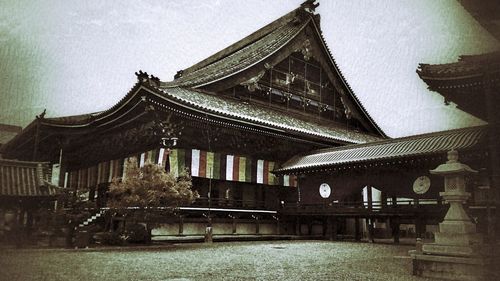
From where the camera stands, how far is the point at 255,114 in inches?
750

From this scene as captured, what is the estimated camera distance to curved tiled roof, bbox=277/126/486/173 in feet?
46.2

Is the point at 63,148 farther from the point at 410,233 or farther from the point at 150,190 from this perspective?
the point at 410,233

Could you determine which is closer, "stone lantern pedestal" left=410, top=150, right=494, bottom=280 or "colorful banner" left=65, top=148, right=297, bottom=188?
"stone lantern pedestal" left=410, top=150, right=494, bottom=280

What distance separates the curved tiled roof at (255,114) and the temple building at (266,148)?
102 mm

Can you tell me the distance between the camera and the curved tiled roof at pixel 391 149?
14076mm

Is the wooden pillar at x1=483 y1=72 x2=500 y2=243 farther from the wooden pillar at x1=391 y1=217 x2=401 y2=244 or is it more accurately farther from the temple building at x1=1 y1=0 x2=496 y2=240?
the wooden pillar at x1=391 y1=217 x2=401 y2=244

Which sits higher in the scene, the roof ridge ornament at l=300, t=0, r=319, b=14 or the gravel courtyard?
the roof ridge ornament at l=300, t=0, r=319, b=14

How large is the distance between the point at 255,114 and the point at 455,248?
13.0 metres

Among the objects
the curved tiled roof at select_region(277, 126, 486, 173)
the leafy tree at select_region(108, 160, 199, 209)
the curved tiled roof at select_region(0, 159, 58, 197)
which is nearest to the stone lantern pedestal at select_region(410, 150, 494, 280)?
the curved tiled roof at select_region(277, 126, 486, 173)

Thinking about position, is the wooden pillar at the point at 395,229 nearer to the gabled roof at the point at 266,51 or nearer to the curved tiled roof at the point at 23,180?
the gabled roof at the point at 266,51

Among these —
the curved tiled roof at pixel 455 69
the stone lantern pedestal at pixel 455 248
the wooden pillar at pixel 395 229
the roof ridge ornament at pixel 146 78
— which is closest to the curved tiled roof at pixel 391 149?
the wooden pillar at pixel 395 229

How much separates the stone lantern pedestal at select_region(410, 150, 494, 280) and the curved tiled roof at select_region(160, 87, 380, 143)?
991 centimetres

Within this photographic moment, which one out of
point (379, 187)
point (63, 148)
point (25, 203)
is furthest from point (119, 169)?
point (379, 187)

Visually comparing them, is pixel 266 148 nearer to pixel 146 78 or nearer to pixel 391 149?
pixel 391 149
